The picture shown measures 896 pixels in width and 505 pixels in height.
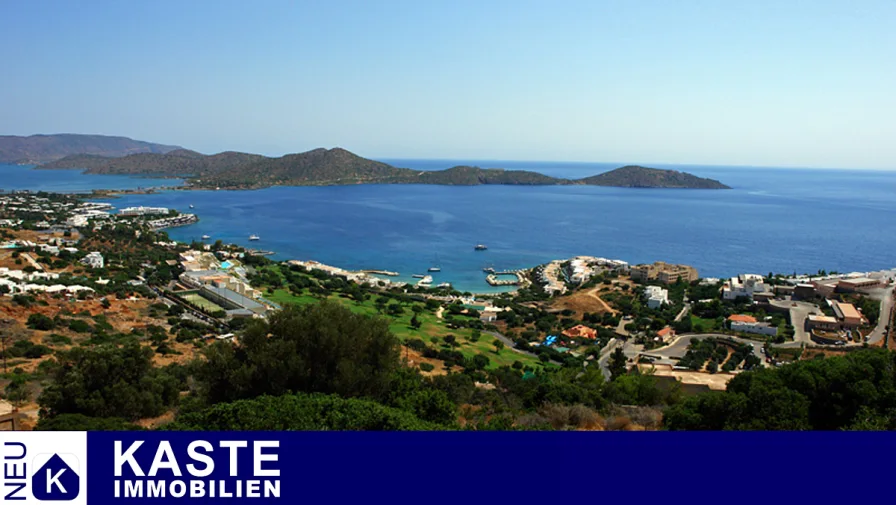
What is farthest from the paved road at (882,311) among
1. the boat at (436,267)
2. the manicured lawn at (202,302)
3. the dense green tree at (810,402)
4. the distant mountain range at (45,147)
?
the distant mountain range at (45,147)

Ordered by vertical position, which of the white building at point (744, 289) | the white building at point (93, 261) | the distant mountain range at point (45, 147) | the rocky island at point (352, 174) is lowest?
the white building at point (744, 289)

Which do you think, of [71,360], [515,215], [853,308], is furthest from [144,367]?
[515,215]

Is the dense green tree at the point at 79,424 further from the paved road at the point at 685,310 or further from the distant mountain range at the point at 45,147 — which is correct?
the distant mountain range at the point at 45,147

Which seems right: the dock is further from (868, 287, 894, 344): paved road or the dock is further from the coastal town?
(868, 287, 894, 344): paved road

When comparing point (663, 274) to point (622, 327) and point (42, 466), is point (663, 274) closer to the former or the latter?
point (622, 327)

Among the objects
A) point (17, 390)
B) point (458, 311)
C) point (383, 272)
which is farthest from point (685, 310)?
point (17, 390)

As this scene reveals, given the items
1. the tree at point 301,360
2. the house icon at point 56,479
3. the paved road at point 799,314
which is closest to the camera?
the house icon at point 56,479
